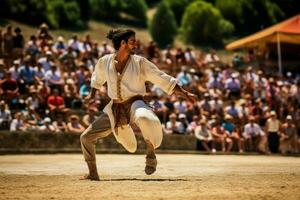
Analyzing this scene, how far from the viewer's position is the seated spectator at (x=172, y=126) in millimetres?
21219

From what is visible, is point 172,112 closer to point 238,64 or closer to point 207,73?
point 207,73

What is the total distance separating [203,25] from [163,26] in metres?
2.88

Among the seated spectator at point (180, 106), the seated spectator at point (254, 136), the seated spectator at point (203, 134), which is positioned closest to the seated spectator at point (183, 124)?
the seated spectator at point (180, 106)

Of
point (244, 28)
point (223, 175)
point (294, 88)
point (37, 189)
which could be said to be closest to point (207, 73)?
point (294, 88)

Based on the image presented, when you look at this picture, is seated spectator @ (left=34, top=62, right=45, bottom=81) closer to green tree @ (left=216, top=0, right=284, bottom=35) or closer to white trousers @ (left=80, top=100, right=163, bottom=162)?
white trousers @ (left=80, top=100, right=163, bottom=162)

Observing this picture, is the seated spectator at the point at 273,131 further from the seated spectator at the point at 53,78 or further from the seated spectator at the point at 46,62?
the seated spectator at the point at 46,62

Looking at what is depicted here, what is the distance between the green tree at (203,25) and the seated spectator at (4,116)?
27443 mm

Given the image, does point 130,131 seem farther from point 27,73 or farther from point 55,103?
point 27,73

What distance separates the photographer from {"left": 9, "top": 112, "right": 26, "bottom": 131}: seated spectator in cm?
1952

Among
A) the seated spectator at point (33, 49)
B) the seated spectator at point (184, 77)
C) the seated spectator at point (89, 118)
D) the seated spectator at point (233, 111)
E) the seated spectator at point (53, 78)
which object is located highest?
the seated spectator at point (33, 49)

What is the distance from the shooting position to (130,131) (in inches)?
409

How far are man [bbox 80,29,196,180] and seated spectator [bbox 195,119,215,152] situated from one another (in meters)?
10.5

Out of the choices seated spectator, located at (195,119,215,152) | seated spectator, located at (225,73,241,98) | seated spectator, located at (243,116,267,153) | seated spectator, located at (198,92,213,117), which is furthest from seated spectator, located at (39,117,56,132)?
seated spectator, located at (225,73,241,98)

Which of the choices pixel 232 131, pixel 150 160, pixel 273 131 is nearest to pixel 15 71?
pixel 232 131
